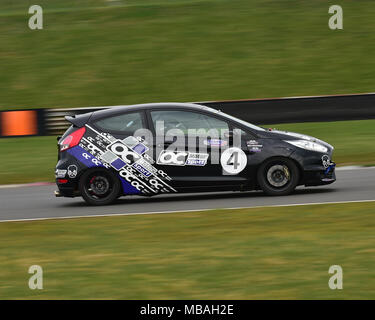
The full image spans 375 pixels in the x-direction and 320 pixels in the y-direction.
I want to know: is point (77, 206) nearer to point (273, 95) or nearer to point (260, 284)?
point (260, 284)

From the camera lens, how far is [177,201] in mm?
11805

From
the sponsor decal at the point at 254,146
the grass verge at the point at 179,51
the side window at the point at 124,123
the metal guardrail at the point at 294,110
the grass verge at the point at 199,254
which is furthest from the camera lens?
the grass verge at the point at 179,51

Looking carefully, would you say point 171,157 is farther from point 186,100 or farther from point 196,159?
point 186,100

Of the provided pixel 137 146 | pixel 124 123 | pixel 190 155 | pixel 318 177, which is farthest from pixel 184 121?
pixel 318 177

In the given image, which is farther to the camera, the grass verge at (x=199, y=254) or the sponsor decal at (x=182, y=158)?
the sponsor decal at (x=182, y=158)

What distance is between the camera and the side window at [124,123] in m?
11.4

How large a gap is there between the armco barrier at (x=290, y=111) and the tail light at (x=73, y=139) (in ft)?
27.7

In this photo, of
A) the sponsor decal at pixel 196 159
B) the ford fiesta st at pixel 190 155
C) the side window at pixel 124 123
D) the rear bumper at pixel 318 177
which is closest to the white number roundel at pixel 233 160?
the ford fiesta st at pixel 190 155

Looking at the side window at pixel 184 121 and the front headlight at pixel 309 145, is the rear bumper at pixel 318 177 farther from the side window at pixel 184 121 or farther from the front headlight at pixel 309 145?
the side window at pixel 184 121

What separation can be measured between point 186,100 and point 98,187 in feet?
45.2

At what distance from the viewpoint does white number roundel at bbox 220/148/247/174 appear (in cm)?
1134

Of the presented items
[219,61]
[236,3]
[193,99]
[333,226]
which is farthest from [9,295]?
[236,3]

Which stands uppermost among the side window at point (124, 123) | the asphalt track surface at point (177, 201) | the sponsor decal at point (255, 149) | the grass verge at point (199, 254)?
the side window at point (124, 123)

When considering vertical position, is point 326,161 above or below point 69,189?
above
